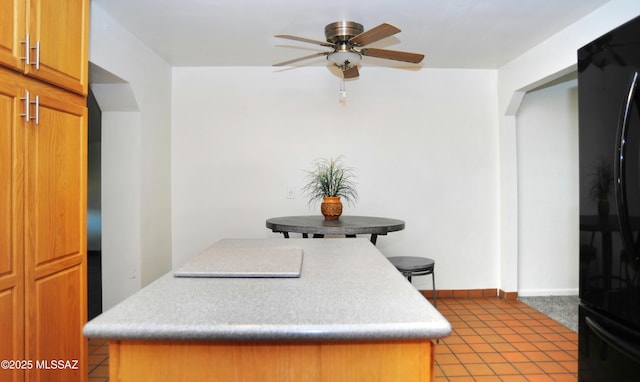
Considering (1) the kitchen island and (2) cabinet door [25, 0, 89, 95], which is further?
(2) cabinet door [25, 0, 89, 95]

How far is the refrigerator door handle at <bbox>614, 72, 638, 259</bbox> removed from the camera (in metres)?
1.54

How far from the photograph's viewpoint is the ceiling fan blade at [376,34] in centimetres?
194

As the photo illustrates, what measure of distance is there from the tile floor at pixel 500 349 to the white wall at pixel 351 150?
666 mm

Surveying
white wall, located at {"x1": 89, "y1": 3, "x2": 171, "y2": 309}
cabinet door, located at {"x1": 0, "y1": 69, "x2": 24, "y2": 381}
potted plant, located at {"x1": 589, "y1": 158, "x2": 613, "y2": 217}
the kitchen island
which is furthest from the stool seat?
cabinet door, located at {"x1": 0, "y1": 69, "x2": 24, "y2": 381}

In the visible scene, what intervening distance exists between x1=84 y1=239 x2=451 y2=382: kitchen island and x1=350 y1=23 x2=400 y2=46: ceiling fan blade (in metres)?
→ 1.45

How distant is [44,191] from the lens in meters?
1.65

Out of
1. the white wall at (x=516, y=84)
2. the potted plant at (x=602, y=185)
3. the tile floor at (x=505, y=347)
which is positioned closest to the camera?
the potted plant at (x=602, y=185)

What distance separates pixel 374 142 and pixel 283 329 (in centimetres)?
313

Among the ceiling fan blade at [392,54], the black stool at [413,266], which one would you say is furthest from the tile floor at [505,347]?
the ceiling fan blade at [392,54]

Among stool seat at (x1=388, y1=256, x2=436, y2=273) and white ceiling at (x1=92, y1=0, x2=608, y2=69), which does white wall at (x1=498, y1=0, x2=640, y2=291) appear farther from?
stool seat at (x1=388, y1=256, x2=436, y2=273)

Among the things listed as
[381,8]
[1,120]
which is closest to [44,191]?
[1,120]

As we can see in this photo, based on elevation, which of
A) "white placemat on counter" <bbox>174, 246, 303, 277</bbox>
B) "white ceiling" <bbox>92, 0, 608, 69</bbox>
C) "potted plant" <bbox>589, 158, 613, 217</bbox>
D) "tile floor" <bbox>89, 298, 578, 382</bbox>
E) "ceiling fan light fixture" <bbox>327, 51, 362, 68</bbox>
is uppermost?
"white ceiling" <bbox>92, 0, 608, 69</bbox>

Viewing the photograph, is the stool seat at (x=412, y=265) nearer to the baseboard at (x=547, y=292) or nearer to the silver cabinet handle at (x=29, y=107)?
the baseboard at (x=547, y=292)

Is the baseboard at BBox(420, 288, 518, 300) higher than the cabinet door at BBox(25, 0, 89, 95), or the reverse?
the cabinet door at BBox(25, 0, 89, 95)
